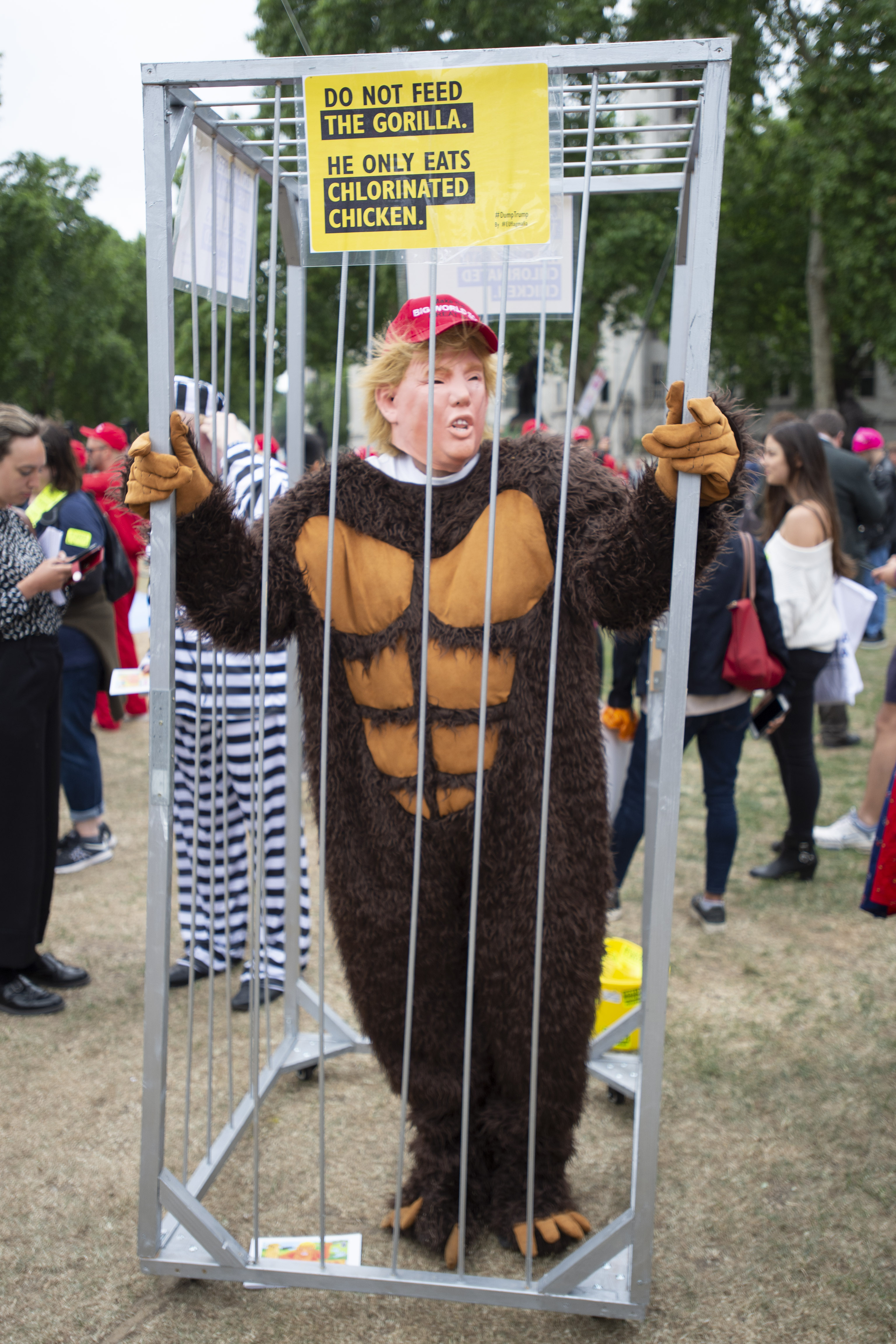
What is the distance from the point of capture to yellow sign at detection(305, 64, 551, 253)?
66.2 inches

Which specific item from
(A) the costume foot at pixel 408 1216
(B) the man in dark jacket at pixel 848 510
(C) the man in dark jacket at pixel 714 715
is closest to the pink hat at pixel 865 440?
(B) the man in dark jacket at pixel 848 510

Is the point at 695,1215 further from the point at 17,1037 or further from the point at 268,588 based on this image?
the point at 17,1037

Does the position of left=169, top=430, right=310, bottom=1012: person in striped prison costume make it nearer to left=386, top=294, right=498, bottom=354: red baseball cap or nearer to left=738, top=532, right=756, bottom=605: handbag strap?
left=386, top=294, right=498, bottom=354: red baseball cap

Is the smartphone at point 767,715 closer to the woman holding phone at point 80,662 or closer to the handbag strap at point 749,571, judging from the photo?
the handbag strap at point 749,571

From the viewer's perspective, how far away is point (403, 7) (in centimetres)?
1405

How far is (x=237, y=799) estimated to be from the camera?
3.25 m

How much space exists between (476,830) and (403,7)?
15.3m

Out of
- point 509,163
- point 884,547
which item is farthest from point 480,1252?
point 884,547

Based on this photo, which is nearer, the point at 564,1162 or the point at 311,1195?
the point at 564,1162

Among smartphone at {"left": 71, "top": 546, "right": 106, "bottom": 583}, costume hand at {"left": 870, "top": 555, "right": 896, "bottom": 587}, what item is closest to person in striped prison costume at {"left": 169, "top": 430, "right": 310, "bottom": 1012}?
smartphone at {"left": 71, "top": 546, "right": 106, "bottom": 583}

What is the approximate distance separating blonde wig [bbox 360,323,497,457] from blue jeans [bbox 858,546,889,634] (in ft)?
14.9

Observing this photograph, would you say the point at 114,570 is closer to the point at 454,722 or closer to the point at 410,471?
the point at 410,471

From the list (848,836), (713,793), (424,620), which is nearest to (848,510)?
(848,836)

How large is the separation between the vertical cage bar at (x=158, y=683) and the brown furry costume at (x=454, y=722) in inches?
5.0
